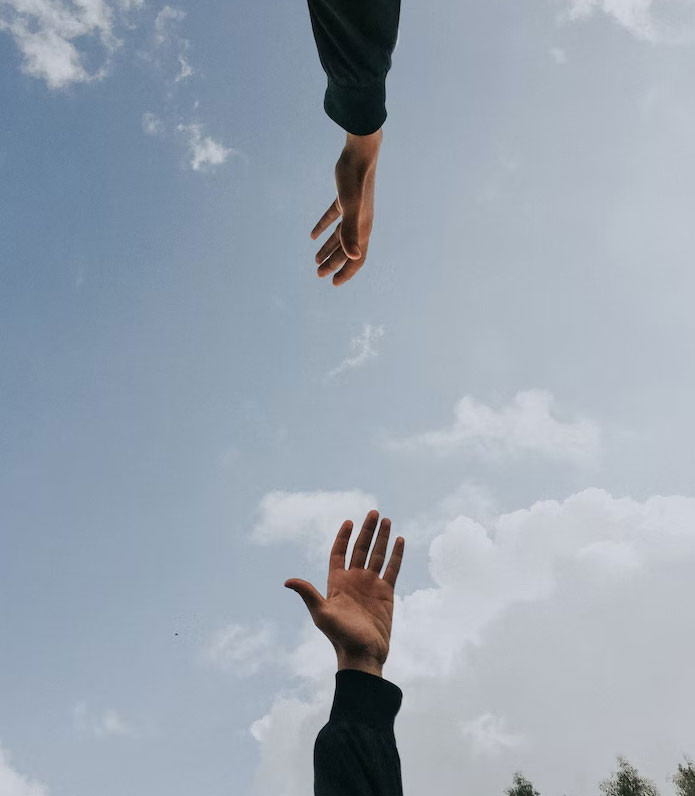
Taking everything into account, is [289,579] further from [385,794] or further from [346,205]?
[346,205]

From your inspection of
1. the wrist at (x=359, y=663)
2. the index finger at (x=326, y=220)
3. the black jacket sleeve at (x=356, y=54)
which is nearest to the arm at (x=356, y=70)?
the black jacket sleeve at (x=356, y=54)

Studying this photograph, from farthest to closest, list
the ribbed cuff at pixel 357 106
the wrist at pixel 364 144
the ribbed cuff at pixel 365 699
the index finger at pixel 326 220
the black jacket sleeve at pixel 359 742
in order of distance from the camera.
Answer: the index finger at pixel 326 220, the wrist at pixel 364 144, the ribbed cuff at pixel 357 106, the ribbed cuff at pixel 365 699, the black jacket sleeve at pixel 359 742

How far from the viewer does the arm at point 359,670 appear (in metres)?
2.22

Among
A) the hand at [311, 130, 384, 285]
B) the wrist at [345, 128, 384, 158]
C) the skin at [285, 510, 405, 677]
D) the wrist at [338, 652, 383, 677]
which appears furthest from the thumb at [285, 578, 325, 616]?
the wrist at [345, 128, 384, 158]

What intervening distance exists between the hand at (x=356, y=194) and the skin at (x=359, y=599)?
134 cm

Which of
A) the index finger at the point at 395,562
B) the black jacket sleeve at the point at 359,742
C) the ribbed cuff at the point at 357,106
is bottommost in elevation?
the black jacket sleeve at the point at 359,742

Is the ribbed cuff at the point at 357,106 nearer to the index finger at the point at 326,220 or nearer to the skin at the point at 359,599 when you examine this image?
the index finger at the point at 326,220

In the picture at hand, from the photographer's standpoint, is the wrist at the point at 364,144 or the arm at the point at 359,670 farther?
the wrist at the point at 364,144

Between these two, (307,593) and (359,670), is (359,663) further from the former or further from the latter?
(307,593)

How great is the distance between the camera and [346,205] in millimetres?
3275

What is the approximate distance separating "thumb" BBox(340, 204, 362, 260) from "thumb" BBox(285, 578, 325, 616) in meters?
1.63

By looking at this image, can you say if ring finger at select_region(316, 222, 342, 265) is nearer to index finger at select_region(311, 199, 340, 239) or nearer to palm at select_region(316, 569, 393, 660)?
index finger at select_region(311, 199, 340, 239)

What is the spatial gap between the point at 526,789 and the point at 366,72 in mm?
51495

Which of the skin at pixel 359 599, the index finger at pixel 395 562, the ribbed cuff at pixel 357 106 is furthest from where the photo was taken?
the index finger at pixel 395 562
